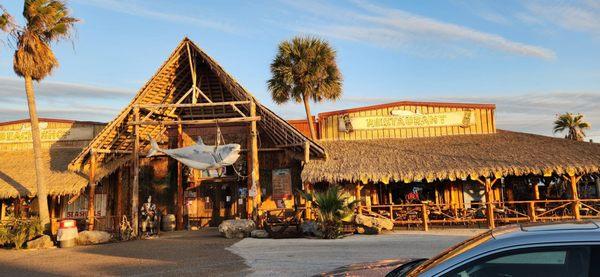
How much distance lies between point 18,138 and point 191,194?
32.4 ft

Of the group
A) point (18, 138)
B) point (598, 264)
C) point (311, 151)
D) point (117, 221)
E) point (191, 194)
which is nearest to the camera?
point (598, 264)

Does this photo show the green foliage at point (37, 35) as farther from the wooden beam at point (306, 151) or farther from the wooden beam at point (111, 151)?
the wooden beam at point (306, 151)

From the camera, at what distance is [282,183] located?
20.4 meters

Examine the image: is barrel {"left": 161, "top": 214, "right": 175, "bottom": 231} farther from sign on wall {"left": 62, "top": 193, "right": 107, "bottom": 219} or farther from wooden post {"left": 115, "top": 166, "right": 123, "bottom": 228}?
sign on wall {"left": 62, "top": 193, "right": 107, "bottom": 219}

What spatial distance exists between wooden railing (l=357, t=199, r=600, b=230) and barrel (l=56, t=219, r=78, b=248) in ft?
33.0

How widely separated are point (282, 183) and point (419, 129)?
700cm

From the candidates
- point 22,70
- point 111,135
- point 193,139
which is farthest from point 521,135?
point 22,70

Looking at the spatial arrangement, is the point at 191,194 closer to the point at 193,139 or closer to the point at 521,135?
the point at 193,139

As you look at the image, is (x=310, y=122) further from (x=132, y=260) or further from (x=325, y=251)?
(x=132, y=260)

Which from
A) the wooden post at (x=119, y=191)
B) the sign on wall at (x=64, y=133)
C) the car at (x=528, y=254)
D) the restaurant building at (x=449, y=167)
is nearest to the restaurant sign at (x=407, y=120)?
the restaurant building at (x=449, y=167)

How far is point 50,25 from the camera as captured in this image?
17078 millimetres

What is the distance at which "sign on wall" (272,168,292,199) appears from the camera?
66.6 ft

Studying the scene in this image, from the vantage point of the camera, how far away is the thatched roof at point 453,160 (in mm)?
16547

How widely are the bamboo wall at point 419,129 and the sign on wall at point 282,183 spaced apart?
3008 mm
